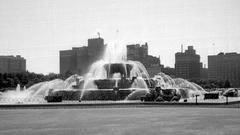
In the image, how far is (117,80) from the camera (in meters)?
46.8

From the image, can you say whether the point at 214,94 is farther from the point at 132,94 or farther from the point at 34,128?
the point at 34,128

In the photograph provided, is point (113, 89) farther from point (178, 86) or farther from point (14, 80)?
point (14, 80)

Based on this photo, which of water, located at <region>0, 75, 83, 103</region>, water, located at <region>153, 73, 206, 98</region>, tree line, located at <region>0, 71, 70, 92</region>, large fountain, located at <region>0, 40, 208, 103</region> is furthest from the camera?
tree line, located at <region>0, 71, 70, 92</region>

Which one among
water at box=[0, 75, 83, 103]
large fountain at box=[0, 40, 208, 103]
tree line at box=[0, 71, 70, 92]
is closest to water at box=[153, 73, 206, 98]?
large fountain at box=[0, 40, 208, 103]

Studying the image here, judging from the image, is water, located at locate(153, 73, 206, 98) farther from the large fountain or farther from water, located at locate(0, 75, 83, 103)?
water, located at locate(0, 75, 83, 103)

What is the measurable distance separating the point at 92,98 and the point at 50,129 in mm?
26294

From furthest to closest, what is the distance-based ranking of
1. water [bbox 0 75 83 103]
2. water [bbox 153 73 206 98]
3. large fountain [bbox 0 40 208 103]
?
water [bbox 153 73 206 98] < water [bbox 0 75 83 103] < large fountain [bbox 0 40 208 103]

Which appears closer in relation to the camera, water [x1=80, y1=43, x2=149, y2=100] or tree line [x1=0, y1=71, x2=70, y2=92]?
water [x1=80, y1=43, x2=149, y2=100]

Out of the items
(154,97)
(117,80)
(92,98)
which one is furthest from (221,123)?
(117,80)

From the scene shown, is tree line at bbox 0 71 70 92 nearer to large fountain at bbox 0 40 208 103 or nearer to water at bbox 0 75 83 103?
water at bbox 0 75 83 103

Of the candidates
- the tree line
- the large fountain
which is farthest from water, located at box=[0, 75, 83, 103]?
the tree line

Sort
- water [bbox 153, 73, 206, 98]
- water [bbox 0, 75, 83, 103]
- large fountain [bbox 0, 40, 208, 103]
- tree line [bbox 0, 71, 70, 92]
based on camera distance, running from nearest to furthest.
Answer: large fountain [bbox 0, 40, 208, 103] → water [bbox 0, 75, 83, 103] → water [bbox 153, 73, 206, 98] → tree line [bbox 0, 71, 70, 92]

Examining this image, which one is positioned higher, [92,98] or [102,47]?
[102,47]

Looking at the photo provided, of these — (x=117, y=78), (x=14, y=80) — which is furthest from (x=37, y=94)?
(x=14, y=80)
